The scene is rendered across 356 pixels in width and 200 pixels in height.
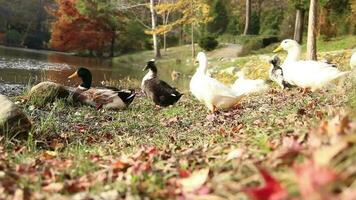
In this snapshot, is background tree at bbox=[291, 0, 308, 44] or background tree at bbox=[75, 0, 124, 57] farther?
background tree at bbox=[75, 0, 124, 57]

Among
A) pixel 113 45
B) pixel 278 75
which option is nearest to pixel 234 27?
pixel 113 45

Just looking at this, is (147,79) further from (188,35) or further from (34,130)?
(188,35)

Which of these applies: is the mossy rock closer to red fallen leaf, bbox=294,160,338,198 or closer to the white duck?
the white duck

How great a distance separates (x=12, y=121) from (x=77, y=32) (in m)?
45.6

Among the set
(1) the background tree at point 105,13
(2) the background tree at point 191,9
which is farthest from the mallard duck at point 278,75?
(1) the background tree at point 105,13

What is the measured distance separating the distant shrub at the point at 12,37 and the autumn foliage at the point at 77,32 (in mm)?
5767

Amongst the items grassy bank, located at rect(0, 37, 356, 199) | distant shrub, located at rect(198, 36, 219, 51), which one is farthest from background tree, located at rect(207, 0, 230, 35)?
grassy bank, located at rect(0, 37, 356, 199)

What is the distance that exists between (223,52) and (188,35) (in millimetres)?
14580

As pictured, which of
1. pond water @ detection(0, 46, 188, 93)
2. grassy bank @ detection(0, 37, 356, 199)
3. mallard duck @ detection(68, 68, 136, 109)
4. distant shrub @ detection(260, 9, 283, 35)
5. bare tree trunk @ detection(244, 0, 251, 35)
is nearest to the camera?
grassy bank @ detection(0, 37, 356, 199)

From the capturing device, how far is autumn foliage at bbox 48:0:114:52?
50.0 metres

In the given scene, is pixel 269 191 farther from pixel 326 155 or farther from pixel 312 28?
pixel 312 28

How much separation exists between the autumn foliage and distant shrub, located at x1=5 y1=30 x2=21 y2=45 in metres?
5.77

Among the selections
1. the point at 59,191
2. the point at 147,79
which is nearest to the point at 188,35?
the point at 147,79

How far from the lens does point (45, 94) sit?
1040 centimetres
